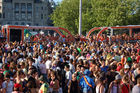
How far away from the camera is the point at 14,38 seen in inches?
1241

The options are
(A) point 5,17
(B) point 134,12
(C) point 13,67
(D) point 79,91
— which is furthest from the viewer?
(A) point 5,17

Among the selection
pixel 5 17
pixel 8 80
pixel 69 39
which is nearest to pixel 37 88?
pixel 8 80

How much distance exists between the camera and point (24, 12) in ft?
324

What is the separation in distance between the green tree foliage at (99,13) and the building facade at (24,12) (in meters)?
38.8

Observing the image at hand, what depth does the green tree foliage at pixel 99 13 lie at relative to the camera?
48.1 metres

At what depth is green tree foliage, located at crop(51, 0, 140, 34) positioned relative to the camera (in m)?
48.1

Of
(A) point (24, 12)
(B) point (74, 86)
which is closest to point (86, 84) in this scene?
(B) point (74, 86)

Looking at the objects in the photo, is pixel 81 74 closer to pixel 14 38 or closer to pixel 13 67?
pixel 13 67

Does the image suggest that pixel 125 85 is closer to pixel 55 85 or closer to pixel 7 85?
pixel 55 85

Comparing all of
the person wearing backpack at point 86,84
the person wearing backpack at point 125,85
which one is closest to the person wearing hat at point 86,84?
the person wearing backpack at point 86,84

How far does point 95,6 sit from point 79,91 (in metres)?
46.6

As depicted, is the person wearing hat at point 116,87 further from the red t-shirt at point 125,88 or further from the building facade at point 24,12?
the building facade at point 24,12

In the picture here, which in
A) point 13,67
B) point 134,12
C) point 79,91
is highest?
point 134,12

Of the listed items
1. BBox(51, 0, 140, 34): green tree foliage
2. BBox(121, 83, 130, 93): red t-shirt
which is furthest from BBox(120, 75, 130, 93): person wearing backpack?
BBox(51, 0, 140, 34): green tree foliage
